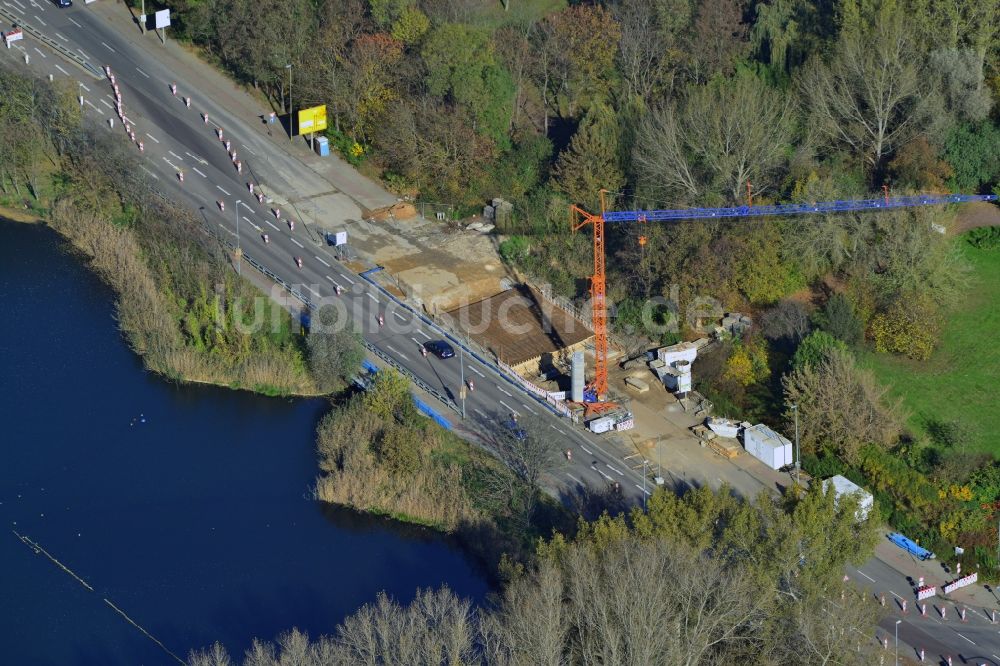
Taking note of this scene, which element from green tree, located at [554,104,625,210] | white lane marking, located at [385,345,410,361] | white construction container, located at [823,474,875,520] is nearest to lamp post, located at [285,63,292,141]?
green tree, located at [554,104,625,210]

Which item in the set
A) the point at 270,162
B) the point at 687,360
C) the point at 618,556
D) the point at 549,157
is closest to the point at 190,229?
the point at 270,162

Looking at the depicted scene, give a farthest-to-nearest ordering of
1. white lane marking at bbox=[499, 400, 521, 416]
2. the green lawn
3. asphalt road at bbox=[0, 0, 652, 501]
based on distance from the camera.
Result: white lane marking at bbox=[499, 400, 521, 416], asphalt road at bbox=[0, 0, 652, 501], the green lawn

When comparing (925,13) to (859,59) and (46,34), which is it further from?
(46,34)

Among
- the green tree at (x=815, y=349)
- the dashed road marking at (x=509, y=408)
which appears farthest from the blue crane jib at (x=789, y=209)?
the dashed road marking at (x=509, y=408)

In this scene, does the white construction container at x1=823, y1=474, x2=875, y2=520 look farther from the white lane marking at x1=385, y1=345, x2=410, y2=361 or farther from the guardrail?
the guardrail

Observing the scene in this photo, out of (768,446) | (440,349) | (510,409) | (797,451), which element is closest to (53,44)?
(440,349)
